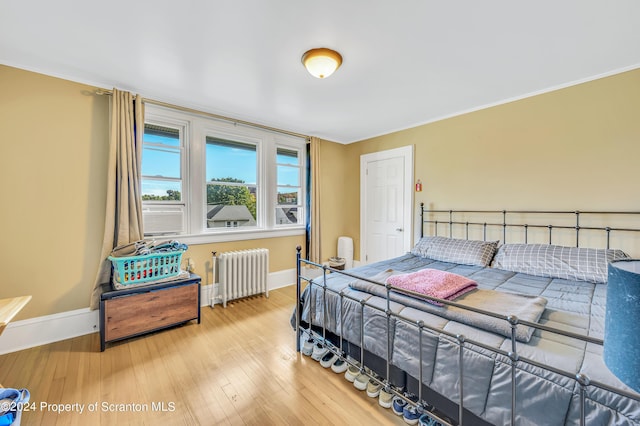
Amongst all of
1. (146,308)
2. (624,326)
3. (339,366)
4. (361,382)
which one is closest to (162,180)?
(146,308)

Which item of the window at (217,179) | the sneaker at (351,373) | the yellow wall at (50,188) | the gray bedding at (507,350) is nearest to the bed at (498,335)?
the gray bedding at (507,350)

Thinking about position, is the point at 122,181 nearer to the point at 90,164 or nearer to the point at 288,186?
the point at 90,164

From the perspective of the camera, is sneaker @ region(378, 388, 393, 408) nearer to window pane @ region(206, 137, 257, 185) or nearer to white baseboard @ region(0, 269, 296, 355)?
white baseboard @ region(0, 269, 296, 355)

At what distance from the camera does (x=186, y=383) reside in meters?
1.86

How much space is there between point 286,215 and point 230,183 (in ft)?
3.33

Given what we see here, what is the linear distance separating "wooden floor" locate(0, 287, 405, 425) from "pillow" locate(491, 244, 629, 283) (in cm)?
186

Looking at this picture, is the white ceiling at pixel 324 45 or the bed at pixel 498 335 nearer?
the bed at pixel 498 335

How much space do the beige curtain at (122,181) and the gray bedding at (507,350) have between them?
199 centimetres

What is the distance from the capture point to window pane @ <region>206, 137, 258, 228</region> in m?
3.41

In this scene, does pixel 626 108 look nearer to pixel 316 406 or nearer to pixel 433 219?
pixel 433 219

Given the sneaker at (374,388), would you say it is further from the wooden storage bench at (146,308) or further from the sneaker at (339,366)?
the wooden storage bench at (146,308)

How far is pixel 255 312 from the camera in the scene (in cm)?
305

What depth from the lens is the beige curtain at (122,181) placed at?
2.49 meters

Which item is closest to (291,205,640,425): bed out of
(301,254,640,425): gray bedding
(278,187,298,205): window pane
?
(301,254,640,425): gray bedding
